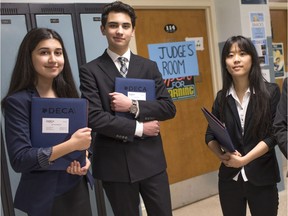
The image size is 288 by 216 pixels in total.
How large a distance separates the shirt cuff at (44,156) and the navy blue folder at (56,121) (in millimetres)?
60

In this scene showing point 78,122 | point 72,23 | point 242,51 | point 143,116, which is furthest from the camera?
point 72,23

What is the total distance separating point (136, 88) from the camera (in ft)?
5.40

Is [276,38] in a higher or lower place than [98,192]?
higher

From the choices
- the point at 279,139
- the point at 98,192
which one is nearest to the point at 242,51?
the point at 279,139

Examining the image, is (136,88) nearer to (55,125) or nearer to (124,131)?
(124,131)

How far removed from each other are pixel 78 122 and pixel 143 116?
38cm

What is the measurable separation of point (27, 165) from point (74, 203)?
0.96 feet

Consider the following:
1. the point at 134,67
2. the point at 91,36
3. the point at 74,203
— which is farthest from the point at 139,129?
the point at 91,36

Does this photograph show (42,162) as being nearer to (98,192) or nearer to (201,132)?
(98,192)

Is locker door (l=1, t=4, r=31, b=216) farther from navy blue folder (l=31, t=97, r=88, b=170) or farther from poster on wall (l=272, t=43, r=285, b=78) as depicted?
poster on wall (l=272, t=43, r=285, b=78)

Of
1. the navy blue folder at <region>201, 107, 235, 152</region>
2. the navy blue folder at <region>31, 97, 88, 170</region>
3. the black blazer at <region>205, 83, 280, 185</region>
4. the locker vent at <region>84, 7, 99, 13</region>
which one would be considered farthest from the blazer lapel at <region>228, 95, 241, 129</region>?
the locker vent at <region>84, 7, 99, 13</region>

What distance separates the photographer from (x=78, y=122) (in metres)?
1.37

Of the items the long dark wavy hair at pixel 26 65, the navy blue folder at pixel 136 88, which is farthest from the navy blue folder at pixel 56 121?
the navy blue folder at pixel 136 88

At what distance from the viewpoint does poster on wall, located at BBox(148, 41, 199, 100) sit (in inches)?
126
